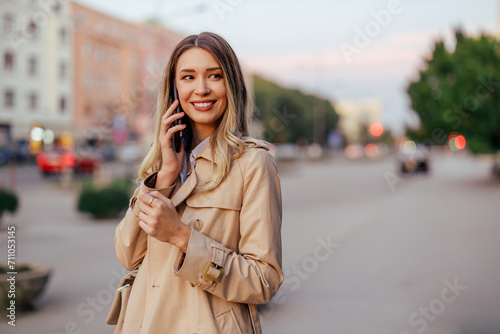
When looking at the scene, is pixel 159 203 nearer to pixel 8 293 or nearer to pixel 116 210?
pixel 8 293

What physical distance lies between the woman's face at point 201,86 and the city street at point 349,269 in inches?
152

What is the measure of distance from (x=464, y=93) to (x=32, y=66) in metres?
35.5

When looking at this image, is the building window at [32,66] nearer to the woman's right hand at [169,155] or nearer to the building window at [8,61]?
the building window at [8,61]

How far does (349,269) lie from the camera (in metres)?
7.85

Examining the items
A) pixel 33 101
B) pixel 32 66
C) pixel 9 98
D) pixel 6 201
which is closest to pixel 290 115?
pixel 33 101

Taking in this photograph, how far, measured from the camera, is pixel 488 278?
7.14m

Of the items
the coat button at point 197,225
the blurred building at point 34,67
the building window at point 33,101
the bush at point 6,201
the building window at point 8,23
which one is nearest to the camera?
the coat button at point 197,225

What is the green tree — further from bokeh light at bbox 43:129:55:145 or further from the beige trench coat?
bokeh light at bbox 43:129:55:145

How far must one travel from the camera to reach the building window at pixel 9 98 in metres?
41.2

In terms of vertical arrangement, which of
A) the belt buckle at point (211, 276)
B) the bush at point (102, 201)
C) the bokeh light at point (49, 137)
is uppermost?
the belt buckle at point (211, 276)

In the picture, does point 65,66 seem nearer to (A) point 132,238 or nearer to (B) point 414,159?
(B) point 414,159

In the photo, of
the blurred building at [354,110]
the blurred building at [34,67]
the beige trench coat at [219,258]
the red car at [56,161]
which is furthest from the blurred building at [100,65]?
the blurred building at [354,110]

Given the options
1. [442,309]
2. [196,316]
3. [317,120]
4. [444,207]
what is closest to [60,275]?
[442,309]

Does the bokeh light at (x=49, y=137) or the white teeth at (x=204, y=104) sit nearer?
the white teeth at (x=204, y=104)
